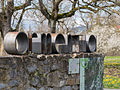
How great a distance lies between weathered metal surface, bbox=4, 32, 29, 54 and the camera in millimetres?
4184

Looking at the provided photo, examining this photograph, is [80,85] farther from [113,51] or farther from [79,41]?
[113,51]

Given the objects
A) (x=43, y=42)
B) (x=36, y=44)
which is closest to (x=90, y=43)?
(x=43, y=42)

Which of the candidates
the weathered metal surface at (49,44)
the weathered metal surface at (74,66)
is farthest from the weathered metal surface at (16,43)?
the weathered metal surface at (74,66)

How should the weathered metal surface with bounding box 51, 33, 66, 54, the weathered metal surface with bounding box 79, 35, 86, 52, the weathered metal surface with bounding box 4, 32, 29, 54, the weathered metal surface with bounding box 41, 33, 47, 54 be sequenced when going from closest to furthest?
the weathered metal surface with bounding box 4, 32, 29, 54 < the weathered metal surface with bounding box 41, 33, 47, 54 < the weathered metal surface with bounding box 51, 33, 66, 54 < the weathered metal surface with bounding box 79, 35, 86, 52

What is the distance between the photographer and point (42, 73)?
14.8 ft

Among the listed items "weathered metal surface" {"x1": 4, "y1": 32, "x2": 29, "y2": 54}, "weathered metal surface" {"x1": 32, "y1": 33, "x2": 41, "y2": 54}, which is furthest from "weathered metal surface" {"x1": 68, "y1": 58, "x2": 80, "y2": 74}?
"weathered metal surface" {"x1": 4, "y1": 32, "x2": 29, "y2": 54}

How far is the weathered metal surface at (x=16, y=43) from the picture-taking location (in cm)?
418

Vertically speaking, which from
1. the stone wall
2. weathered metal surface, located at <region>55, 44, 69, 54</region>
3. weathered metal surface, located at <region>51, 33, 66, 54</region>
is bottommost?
the stone wall

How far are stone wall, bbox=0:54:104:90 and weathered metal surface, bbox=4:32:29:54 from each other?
0.78 feet

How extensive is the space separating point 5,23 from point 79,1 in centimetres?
438

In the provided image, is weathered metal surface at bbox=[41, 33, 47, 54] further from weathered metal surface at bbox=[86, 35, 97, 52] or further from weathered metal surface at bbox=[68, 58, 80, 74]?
weathered metal surface at bbox=[86, 35, 97, 52]

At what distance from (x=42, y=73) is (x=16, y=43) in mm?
815

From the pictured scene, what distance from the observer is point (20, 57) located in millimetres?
4102

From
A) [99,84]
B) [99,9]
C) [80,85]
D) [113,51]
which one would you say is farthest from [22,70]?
[113,51]
